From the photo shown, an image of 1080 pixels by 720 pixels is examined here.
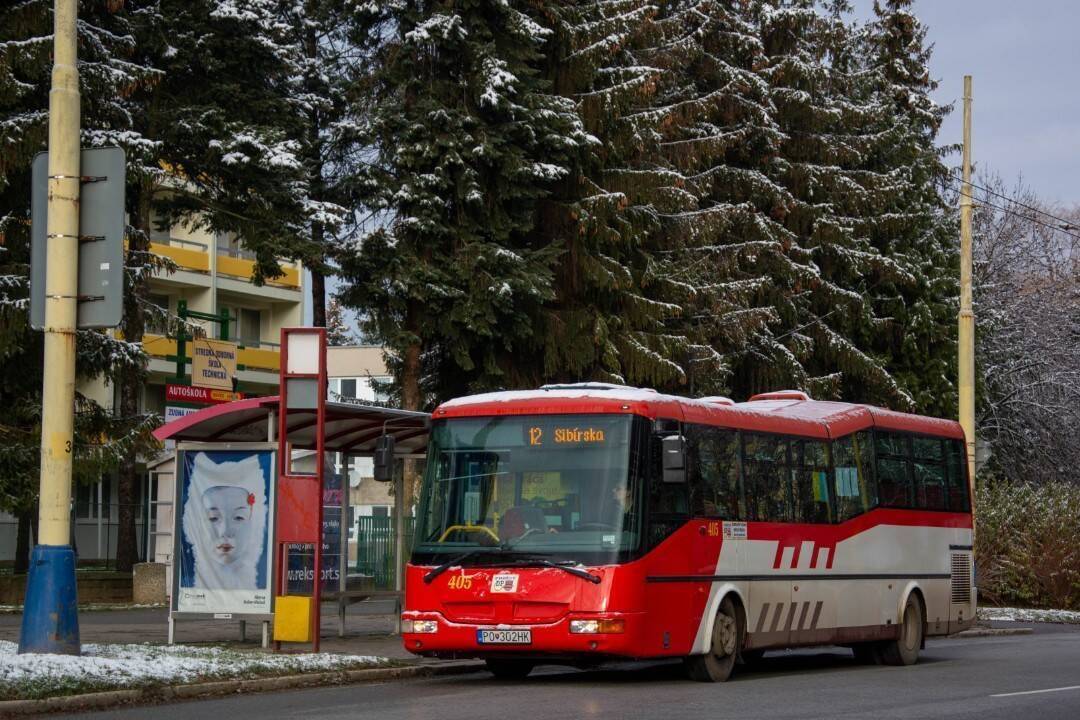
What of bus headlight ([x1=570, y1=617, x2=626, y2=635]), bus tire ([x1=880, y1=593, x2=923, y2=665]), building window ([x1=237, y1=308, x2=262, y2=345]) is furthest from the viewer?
building window ([x1=237, y1=308, x2=262, y2=345])

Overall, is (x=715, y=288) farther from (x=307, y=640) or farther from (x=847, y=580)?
(x=307, y=640)

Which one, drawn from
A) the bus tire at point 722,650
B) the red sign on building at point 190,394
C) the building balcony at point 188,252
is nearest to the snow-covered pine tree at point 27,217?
the red sign on building at point 190,394

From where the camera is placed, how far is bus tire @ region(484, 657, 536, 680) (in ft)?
58.2

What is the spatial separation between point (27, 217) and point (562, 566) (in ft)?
52.2

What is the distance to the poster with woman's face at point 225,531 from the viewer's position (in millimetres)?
19547

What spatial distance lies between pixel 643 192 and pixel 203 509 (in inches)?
609

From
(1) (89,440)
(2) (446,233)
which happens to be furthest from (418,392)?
(1) (89,440)

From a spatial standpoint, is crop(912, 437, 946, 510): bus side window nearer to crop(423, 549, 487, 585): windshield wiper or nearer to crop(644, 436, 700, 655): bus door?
crop(644, 436, 700, 655): bus door

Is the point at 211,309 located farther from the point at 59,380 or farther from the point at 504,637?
the point at 504,637

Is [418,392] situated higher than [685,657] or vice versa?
[418,392]

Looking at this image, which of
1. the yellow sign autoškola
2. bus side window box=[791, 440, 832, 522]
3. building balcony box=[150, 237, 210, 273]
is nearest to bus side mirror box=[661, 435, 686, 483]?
bus side window box=[791, 440, 832, 522]

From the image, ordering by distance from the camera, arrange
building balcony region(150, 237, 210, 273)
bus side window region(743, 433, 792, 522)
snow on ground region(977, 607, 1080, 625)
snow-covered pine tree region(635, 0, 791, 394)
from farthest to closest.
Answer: building balcony region(150, 237, 210, 273) < snow-covered pine tree region(635, 0, 791, 394) < snow on ground region(977, 607, 1080, 625) < bus side window region(743, 433, 792, 522)

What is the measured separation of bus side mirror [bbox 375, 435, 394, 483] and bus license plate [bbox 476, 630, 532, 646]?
1849 mm

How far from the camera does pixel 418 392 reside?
31359 millimetres
